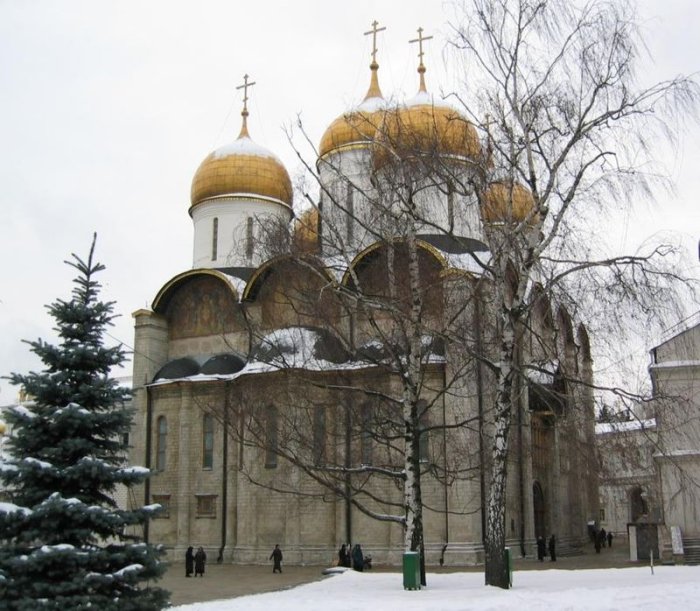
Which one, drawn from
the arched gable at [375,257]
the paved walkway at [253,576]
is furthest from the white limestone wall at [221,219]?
the paved walkway at [253,576]

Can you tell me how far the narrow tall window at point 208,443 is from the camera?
2394cm

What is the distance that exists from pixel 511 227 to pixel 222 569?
12.6 m

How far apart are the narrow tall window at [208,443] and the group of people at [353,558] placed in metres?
5.00

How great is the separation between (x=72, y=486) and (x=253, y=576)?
11.3 m

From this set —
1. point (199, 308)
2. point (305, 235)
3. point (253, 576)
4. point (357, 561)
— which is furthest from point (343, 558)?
point (199, 308)

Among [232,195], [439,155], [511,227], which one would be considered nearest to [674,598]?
[511,227]

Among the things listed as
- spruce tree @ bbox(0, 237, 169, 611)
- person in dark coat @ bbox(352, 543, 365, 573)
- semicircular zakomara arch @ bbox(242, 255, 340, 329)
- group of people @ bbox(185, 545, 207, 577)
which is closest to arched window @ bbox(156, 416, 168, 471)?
group of people @ bbox(185, 545, 207, 577)

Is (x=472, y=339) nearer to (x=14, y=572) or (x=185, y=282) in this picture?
(x=14, y=572)

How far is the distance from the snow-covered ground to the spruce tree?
8.84ft

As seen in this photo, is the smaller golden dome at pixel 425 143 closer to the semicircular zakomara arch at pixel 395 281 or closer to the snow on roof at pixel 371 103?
the semicircular zakomara arch at pixel 395 281

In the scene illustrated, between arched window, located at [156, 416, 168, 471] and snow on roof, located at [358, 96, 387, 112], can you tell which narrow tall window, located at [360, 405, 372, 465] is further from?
snow on roof, located at [358, 96, 387, 112]

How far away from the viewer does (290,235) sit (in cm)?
1385

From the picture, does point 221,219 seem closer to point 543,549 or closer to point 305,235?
point 543,549

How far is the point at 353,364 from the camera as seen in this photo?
1530cm
